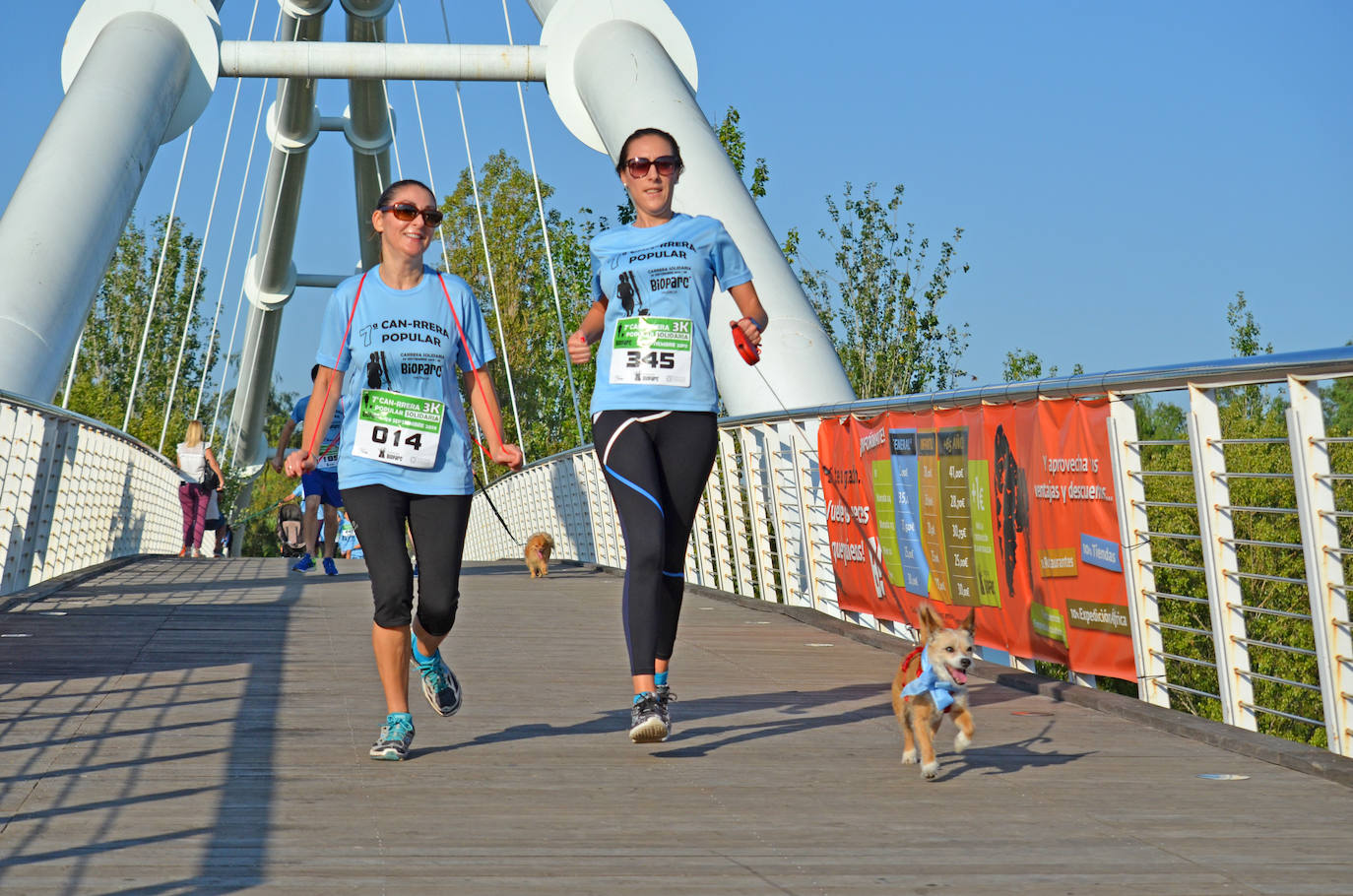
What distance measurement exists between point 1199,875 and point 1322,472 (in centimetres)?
170

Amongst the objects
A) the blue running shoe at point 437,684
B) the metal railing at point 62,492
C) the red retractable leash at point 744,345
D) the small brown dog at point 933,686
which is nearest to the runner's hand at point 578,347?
the red retractable leash at point 744,345

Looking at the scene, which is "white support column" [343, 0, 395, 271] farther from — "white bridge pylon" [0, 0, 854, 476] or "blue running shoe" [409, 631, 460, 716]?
"blue running shoe" [409, 631, 460, 716]

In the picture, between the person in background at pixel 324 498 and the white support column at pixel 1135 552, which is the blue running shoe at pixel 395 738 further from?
the person in background at pixel 324 498

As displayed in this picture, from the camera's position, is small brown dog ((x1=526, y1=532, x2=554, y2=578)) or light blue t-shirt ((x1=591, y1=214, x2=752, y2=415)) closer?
light blue t-shirt ((x1=591, y1=214, x2=752, y2=415))

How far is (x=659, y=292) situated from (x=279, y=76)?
1502 cm

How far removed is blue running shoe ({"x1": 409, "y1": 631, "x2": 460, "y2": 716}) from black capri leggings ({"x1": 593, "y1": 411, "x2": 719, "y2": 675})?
1.86 ft

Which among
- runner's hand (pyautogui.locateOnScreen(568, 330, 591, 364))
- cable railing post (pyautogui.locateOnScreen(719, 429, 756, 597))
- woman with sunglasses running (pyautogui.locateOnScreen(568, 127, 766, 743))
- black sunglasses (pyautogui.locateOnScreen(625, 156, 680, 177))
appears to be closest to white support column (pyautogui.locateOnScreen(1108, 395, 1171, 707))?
woman with sunglasses running (pyautogui.locateOnScreen(568, 127, 766, 743))

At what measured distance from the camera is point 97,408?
31.2m

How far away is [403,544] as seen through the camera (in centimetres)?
486

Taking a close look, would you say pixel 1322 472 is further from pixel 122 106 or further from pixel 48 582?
pixel 122 106

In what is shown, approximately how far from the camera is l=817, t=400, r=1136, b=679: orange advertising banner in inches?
235

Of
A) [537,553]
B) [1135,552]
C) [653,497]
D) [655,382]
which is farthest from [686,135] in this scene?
[653,497]

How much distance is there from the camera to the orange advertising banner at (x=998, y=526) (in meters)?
5.96

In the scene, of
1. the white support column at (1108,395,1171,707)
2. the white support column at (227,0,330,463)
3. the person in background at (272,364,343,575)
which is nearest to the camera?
the white support column at (1108,395,1171,707)
